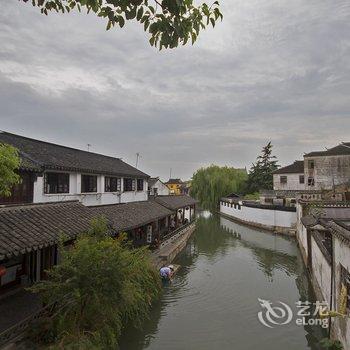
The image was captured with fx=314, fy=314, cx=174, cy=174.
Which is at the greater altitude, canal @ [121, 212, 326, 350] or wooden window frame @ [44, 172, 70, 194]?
wooden window frame @ [44, 172, 70, 194]

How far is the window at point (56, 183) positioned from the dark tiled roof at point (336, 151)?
3913cm

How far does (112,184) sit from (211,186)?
41.2 meters

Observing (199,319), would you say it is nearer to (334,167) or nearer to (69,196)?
(69,196)

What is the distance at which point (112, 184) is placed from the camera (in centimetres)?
2098

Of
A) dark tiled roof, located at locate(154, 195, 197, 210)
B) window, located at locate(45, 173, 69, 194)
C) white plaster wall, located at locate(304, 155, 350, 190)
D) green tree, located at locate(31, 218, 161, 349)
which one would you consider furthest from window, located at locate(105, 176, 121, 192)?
white plaster wall, located at locate(304, 155, 350, 190)

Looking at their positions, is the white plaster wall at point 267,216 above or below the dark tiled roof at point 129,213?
below

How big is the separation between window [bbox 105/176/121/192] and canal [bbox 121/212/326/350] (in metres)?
7.04

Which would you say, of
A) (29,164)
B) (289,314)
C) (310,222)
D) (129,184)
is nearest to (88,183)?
(29,164)

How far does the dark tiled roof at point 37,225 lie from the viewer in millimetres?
8523

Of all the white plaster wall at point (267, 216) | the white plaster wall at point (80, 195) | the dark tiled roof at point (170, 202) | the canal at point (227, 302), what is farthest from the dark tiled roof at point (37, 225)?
the white plaster wall at point (267, 216)

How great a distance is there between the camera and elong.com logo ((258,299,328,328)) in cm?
1287

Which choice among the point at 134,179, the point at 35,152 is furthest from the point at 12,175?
the point at 134,179

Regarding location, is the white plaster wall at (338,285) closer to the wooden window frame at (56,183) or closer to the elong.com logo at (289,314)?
the elong.com logo at (289,314)

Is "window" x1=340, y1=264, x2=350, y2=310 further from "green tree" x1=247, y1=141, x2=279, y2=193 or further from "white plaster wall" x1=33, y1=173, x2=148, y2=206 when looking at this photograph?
"green tree" x1=247, y1=141, x2=279, y2=193
